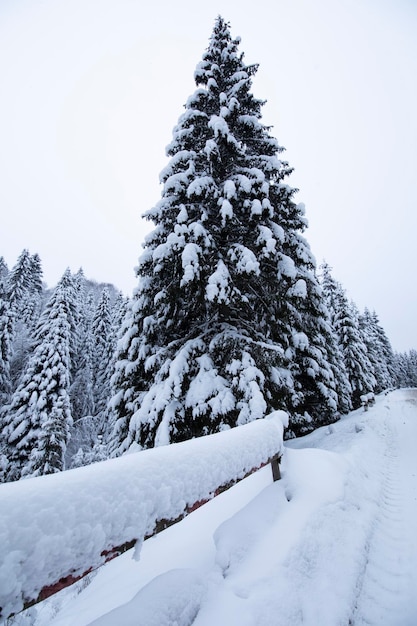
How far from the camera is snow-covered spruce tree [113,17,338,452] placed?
705 centimetres

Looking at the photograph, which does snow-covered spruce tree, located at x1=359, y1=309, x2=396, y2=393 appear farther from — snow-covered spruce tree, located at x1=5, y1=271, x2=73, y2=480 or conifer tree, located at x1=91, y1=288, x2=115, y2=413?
snow-covered spruce tree, located at x1=5, y1=271, x2=73, y2=480

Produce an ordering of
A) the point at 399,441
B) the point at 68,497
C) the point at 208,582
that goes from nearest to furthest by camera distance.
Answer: the point at 68,497, the point at 208,582, the point at 399,441

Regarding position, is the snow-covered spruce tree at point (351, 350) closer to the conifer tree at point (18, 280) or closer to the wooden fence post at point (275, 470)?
the wooden fence post at point (275, 470)

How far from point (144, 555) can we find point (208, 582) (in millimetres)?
1001

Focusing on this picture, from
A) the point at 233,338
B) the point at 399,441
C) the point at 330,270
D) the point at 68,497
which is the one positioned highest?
the point at 330,270

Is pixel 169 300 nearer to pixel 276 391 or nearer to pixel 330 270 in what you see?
pixel 276 391

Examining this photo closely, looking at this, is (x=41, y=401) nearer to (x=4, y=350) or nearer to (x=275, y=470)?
(x=4, y=350)

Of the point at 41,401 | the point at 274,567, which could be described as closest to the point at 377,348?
the point at 41,401

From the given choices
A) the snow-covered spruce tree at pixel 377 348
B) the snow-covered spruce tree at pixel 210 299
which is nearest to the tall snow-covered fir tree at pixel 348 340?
the snow-covered spruce tree at pixel 377 348

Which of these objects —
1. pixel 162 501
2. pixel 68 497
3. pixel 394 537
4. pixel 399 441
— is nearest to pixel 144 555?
pixel 162 501

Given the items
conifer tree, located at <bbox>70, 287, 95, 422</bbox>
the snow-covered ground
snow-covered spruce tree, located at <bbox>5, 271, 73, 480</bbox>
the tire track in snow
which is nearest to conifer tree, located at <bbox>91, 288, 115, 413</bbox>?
conifer tree, located at <bbox>70, 287, 95, 422</bbox>

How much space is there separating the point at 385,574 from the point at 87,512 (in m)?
3.11

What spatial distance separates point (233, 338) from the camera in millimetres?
7621

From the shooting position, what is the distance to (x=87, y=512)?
1.44 meters
